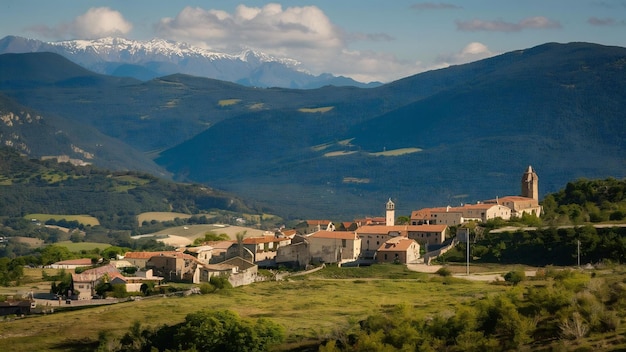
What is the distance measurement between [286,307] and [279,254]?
2354 centimetres

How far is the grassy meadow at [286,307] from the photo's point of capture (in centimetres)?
7394

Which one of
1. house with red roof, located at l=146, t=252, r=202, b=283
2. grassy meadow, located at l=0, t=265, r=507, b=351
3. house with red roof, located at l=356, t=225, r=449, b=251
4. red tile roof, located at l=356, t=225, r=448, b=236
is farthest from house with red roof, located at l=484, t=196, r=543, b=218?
house with red roof, located at l=146, t=252, r=202, b=283

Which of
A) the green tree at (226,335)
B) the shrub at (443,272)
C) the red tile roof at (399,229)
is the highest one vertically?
the red tile roof at (399,229)

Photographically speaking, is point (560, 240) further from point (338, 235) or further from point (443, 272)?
point (338, 235)

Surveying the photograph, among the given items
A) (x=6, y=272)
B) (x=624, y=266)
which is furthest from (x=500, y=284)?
(x=6, y=272)

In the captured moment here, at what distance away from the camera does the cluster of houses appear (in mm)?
94938

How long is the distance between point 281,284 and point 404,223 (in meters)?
32.4

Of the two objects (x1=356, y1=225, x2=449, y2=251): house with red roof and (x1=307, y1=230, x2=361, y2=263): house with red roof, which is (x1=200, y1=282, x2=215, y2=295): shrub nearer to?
(x1=307, y1=230, x2=361, y2=263): house with red roof

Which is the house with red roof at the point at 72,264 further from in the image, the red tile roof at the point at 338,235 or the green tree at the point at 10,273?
the red tile roof at the point at 338,235

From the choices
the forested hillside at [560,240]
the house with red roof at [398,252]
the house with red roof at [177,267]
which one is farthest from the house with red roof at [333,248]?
the house with red roof at [177,267]

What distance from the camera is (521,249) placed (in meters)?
101

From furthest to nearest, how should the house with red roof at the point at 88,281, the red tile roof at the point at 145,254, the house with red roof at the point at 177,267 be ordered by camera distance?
the red tile roof at the point at 145,254, the house with red roof at the point at 177,267, the house with red roof at the point at 88,281

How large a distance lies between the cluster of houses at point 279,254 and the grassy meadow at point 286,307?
6.53m

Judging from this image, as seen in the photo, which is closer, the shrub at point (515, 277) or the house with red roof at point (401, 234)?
the shrub at point (515, 277)
